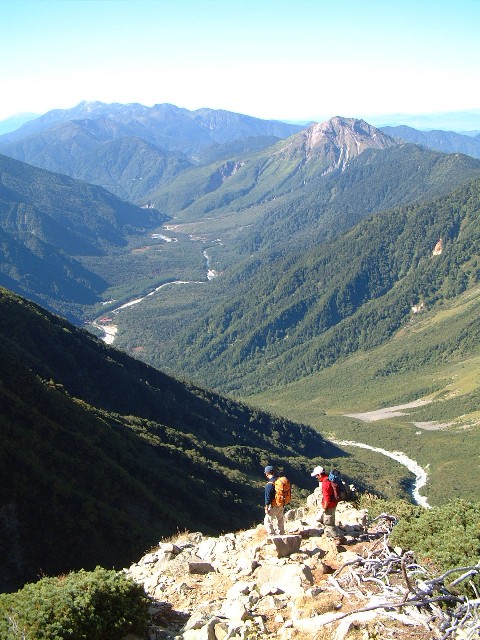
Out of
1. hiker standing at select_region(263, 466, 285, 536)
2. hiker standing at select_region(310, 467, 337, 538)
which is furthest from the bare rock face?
hiker standing at select_region(263, 466, 285, 536)

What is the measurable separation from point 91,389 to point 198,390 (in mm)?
47465

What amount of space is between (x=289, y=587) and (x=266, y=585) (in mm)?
934

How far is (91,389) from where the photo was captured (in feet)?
308

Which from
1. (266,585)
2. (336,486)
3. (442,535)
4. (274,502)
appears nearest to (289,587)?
(266,585)

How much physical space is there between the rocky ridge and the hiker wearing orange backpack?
68 centimetres

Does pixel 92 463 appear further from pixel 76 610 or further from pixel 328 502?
pixel 76 610

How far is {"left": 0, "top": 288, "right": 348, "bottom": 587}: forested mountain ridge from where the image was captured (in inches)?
1658

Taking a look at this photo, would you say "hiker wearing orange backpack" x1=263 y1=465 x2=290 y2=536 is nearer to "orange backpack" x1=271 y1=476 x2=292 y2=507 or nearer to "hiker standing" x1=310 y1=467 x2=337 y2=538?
"orange backpack" x1=271 y1=476 x2=292 y2=507

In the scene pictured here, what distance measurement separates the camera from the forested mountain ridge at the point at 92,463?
138ft

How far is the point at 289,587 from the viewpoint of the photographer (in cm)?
2017

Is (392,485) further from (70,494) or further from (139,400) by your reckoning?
(70,494)

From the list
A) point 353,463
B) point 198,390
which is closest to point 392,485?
point 353,463

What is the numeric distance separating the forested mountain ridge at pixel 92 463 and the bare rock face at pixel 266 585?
15985mm

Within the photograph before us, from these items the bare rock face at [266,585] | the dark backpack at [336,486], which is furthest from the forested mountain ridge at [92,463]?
the dark backpack at [336,486]
